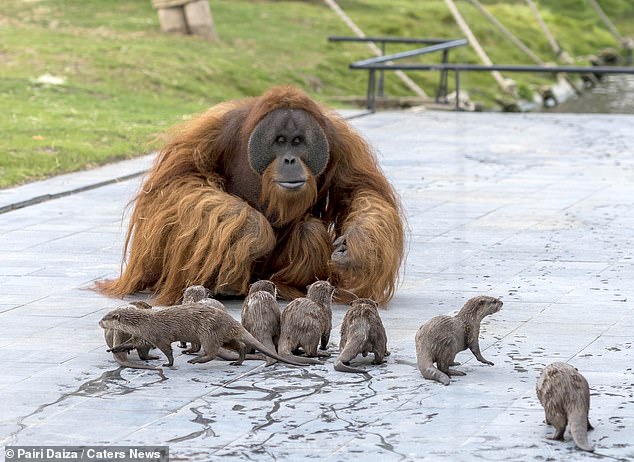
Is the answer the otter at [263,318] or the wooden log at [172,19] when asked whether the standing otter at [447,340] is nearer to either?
the otter at [263,318]

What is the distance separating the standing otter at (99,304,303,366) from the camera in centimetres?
562

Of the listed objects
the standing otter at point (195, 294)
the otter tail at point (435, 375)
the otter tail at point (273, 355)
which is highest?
the standing otter at point (195, 294)

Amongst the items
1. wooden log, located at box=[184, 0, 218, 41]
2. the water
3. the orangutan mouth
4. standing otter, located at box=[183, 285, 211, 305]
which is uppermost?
wooden log, located at box=[184, 0, 218, 41]

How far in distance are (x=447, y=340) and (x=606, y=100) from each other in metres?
20.2

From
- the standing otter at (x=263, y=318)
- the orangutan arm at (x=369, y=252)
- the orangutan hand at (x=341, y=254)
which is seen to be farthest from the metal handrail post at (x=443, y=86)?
the standing otter at (x=263, y=318)

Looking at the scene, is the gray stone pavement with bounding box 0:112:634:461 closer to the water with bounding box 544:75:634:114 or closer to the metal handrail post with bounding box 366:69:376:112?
the metal handrail post with bounding box 366:69:376:112

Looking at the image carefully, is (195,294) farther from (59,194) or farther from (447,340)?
(59,194)

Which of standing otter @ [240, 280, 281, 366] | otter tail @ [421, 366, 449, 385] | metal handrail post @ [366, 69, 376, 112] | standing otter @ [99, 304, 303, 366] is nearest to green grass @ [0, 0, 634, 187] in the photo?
metal handrail post @ [366, 69, 376, 112]

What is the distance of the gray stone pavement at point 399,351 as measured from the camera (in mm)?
4773

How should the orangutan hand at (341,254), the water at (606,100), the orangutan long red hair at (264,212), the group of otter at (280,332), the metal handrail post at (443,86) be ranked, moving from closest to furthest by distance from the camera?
1. the group of otter at (280,332)
2. the orangutan hand at (341,254)
3. the orangutan long red hair at (264,212)
4. the metal handrail post at (443,86)
5. the water at (606,100)

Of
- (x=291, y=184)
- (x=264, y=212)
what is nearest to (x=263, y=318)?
(x=291, y=184)

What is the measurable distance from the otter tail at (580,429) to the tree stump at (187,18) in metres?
16.9

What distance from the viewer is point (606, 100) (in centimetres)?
2503

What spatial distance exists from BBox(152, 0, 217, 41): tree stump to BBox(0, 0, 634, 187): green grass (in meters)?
0.27
